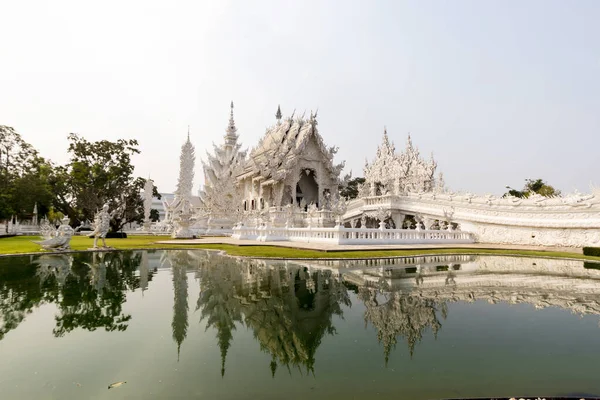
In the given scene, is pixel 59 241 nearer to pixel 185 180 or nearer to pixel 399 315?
pixel 399 315

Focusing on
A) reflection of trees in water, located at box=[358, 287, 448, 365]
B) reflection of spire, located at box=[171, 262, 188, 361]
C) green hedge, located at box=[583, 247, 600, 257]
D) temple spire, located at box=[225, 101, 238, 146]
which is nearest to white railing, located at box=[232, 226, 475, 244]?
green hedge, located at box=[583, 247, 600, 257]

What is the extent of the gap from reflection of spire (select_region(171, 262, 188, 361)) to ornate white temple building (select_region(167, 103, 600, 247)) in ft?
31.4

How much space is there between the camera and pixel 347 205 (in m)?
30.6

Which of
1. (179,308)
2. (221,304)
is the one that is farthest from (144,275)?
(221,304)

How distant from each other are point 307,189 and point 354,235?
17.7 m

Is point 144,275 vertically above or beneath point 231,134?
→ beneath

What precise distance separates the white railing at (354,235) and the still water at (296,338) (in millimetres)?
8987

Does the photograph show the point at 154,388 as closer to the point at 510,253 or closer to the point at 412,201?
the point at 510,253

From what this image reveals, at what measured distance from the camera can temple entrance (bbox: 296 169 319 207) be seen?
3438 cm

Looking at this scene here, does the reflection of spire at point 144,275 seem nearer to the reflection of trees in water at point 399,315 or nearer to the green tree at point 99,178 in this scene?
the reflection of trees in water at point 399,315

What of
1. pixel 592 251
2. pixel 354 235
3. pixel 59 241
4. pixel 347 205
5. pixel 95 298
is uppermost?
pixel 347 205

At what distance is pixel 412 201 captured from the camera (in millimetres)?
26125

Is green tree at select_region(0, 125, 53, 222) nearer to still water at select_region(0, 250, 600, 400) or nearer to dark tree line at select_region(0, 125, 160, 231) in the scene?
dark tree line at select_region(0, 125, 160, 231)

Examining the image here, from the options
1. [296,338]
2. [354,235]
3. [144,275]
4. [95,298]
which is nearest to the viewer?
[296,338]
